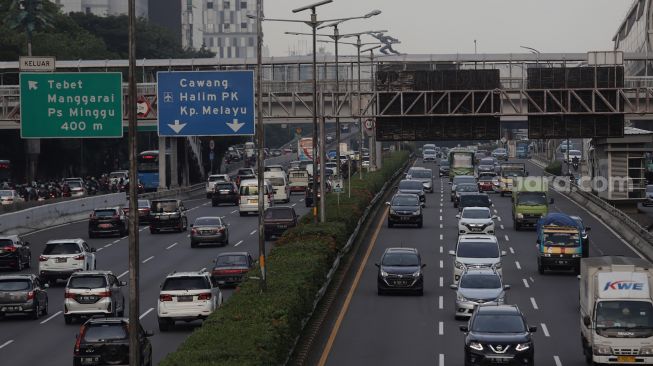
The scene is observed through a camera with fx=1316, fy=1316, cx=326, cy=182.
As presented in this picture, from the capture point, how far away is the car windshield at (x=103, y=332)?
30062 mm

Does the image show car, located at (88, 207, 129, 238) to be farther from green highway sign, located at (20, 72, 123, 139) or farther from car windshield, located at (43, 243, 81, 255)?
car windshield, located at (43, 243, 81, 255)

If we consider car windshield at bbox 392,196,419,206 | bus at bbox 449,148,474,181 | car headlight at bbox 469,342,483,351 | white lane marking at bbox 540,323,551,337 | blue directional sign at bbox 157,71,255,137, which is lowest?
white lane marking at bbox 540,323,551,337

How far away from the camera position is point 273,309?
32531 mm

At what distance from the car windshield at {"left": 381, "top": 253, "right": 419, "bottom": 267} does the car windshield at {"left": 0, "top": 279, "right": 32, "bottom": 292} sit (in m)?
12.8

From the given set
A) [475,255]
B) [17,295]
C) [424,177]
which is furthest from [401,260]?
[424,177]

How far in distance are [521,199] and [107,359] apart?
43.4 metres

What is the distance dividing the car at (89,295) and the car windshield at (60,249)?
10987mm

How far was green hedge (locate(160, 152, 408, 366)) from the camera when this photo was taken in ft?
85.1

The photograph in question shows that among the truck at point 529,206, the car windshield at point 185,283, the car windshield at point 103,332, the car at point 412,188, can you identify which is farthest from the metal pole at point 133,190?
the car at point 412,188

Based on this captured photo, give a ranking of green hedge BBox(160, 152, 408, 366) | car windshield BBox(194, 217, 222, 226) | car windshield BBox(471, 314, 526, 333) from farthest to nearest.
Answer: car windshield BBox(194, 217, 222, 226) < car windshield BBox(471, 314, 526, 333) < green hedge BBox(160, 152, 408, 366)

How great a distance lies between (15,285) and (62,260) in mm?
9481

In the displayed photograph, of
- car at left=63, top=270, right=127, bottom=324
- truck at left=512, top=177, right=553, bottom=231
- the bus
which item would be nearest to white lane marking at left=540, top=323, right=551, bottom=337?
car at left=63, top=270, right=127, bottom=324

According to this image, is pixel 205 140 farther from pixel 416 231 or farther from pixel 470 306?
pixel 470 306

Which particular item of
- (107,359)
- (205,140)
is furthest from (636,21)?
(107,359)
